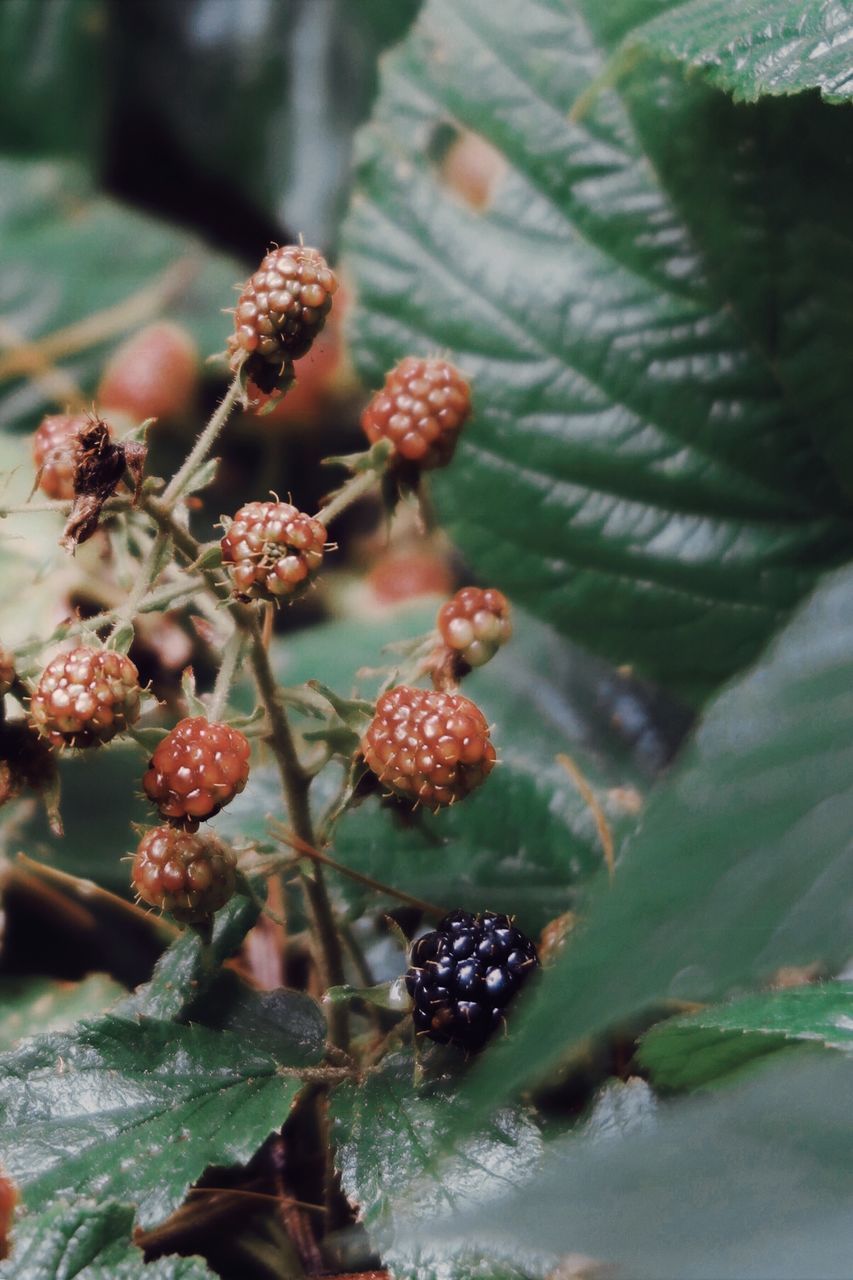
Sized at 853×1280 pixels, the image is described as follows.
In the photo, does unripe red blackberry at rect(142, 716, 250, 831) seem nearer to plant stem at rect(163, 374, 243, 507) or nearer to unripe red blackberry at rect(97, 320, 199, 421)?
plant stem at rect(163, 374, 243, 507)

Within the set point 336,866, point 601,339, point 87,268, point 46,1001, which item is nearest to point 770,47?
point 601,339

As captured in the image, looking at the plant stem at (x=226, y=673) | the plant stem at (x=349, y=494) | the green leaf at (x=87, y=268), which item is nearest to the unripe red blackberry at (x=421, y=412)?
the plant stem at (x=349, y=494)

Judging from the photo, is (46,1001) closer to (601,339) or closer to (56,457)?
(56,457)

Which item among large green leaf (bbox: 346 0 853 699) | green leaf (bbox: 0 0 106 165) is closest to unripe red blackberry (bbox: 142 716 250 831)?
large green leaf (bbox: 346 0 853 699)

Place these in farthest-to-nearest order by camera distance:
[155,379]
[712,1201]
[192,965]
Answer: [155,379], [192,965], [712,1201]

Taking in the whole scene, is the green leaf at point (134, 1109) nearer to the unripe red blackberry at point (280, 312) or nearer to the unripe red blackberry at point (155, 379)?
the unripe red blackberry at point (280, 312)
